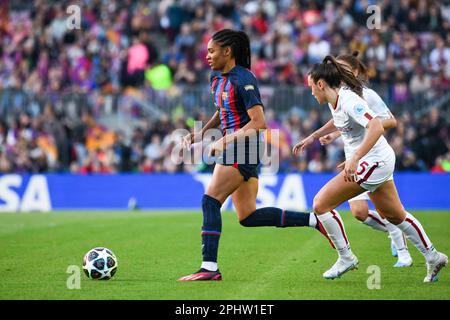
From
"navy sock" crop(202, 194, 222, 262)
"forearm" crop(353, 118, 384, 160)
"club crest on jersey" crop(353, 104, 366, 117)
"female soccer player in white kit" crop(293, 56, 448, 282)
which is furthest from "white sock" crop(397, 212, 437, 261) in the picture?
"navy sock" crop(202, 194, 222, 262)

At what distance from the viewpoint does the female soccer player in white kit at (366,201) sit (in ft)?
29.9

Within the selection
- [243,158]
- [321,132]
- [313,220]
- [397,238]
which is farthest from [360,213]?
[243,158]

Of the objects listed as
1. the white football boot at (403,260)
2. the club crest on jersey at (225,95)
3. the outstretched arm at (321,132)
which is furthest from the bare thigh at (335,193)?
the white football boot at (403,260)

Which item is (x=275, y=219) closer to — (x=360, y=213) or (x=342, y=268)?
(x=342, y=268)

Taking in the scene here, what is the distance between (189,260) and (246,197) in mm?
2162

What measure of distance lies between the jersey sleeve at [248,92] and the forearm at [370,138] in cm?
115

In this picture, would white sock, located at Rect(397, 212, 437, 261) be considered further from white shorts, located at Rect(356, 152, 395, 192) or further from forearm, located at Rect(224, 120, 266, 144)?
forearm, located at Rect(224, 120, 266, 144)

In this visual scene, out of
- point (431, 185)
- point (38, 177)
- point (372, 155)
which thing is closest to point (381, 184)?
point (372, 155)

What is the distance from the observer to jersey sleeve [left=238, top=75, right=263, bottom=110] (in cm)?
863

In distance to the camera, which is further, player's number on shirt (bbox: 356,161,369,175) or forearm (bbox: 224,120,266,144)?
forearm (bbox: 224,120,266,144)

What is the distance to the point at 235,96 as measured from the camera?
28.9ft

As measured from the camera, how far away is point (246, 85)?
8711mm

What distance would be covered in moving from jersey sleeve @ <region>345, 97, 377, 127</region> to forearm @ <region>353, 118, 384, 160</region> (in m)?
0.08

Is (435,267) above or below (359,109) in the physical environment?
below
